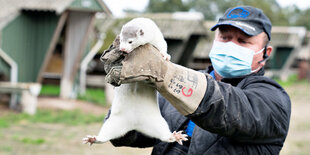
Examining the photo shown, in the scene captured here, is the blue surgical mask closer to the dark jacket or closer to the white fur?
the dark jacket

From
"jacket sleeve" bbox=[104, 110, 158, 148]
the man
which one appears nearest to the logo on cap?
the man

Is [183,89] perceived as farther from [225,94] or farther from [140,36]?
[140,36]

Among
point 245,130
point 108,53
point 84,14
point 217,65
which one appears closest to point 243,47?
point 217,65

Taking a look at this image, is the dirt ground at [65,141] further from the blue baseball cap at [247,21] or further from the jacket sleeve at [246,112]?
the jacket sleeve at [246,112]

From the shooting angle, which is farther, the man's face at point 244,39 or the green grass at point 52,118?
the green grass at point 52,118

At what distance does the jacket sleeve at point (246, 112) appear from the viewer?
200 cm

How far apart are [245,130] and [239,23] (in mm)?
772

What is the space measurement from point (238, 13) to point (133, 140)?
1122 millimetres

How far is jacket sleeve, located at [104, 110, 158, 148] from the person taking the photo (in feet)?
8.59

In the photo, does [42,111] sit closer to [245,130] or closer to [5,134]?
[5,134]

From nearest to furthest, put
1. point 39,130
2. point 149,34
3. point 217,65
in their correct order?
point 149,34
point 217,65
point 39,130

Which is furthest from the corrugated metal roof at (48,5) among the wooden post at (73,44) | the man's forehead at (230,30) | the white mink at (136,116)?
the white mink at (136,116)

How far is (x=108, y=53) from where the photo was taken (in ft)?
6.88

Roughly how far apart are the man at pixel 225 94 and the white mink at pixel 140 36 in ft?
0.14
